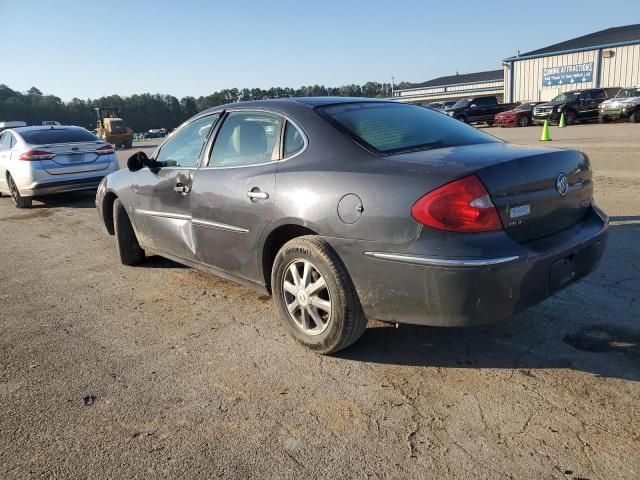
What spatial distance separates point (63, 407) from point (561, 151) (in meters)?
3.25

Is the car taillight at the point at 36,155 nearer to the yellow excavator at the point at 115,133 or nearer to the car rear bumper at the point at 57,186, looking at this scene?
the car rear bumper at the point at 57,186

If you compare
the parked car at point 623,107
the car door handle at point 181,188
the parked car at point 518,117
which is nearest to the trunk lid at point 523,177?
the car door handle at point 181,188

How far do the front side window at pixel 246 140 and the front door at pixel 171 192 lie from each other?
0.24 m

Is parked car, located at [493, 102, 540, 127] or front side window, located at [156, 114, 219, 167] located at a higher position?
front side window, located at [156, 114, 219, 167]

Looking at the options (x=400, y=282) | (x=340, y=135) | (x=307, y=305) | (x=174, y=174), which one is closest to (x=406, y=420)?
(x=400, y=282)

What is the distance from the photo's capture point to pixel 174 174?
4.32 metres

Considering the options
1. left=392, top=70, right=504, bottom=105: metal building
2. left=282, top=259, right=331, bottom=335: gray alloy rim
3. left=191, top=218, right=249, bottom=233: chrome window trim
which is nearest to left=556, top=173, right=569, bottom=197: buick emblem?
left=282, top=259, right=331, bottom=335: gray alloy rim

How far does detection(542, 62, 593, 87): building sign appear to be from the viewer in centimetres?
3809

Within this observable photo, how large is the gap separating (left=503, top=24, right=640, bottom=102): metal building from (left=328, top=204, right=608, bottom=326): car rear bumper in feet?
131

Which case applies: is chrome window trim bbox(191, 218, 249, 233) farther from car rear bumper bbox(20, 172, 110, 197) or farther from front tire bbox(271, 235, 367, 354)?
car rear bumper bbox(20, 172, 110, 197)

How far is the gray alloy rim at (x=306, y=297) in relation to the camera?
3121 mm

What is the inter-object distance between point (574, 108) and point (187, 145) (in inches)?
1036

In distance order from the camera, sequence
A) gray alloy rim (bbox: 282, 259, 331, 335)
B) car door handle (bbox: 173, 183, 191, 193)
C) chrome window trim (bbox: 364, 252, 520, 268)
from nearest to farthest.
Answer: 1. chrome window trim (bbox: 364, 252, 520, 268)
2. gray alloy rim (bbox: 282, 259, 331, 335)
3. car door handle (bbox: 173, 183, 191, 193)

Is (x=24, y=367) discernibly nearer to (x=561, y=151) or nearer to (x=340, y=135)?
(x=340, y=135)
